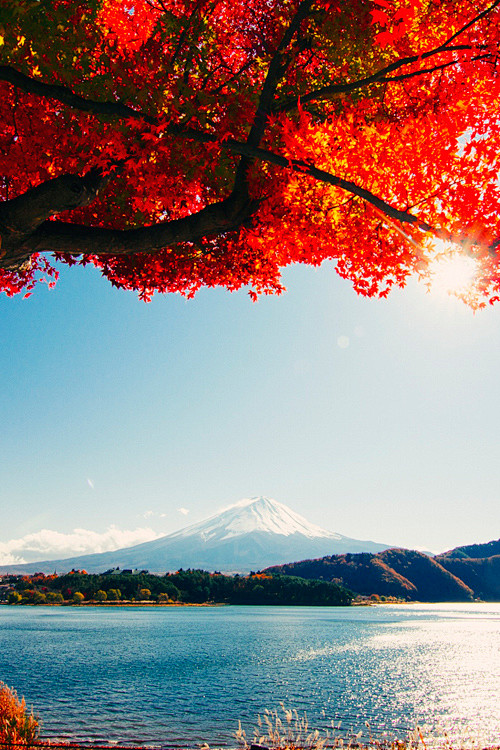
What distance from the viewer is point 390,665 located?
5094 centimetres

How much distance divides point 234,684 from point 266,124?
1621 inches

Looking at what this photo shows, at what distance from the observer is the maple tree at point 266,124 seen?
550cm

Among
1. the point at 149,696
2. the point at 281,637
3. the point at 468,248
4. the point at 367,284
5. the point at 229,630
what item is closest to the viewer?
the point at 468,248

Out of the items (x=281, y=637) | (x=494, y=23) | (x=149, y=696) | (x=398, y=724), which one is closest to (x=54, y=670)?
(x=149, y=696)

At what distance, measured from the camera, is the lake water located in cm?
2556

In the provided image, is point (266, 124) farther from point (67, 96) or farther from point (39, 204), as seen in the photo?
point (39, 204)

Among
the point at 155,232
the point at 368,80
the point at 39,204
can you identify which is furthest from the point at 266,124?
the point at 39,204

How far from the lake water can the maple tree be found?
1433 cm

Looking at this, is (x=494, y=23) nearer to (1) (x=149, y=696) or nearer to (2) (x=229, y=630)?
(1) (x=149, y=696)

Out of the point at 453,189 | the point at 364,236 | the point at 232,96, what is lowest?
the point at 453,189

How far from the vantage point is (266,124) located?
5.93 m

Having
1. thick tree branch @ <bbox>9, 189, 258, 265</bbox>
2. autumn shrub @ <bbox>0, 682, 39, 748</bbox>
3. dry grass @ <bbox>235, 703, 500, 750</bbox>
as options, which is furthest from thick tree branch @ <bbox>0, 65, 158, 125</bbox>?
autumn shrub @ <bbox>0, 682, 39, 748</bbox>

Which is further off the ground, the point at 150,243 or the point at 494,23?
the point at 494,23

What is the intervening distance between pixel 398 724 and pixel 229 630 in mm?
62659
